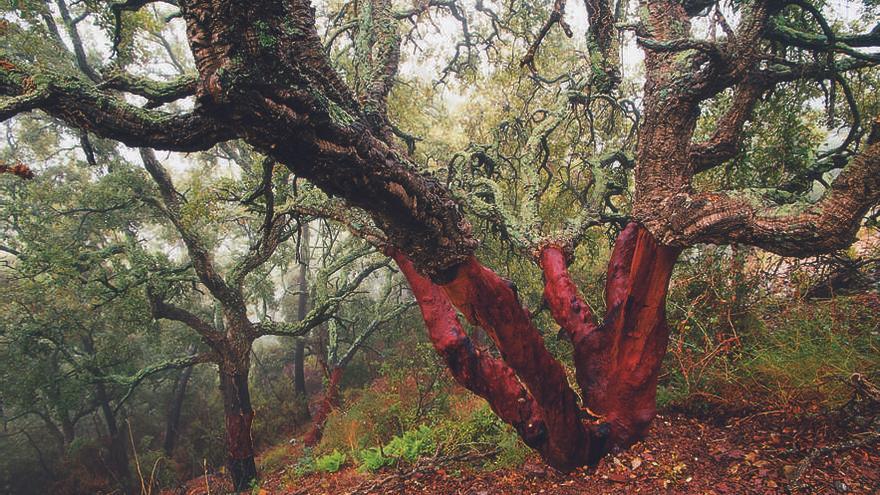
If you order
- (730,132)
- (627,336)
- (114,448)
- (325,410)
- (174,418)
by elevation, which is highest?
(730,132)

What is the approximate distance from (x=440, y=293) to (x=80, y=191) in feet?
33.1

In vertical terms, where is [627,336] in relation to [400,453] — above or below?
above

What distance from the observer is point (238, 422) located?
287 inches

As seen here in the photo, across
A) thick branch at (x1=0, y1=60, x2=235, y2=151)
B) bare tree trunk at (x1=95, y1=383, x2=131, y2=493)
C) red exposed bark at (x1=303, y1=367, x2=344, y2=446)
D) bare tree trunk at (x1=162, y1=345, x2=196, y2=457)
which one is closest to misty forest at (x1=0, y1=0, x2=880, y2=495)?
Answer: thick branch at (x1=0, y1=60, x2=235, y2=151)

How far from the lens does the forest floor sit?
244cm

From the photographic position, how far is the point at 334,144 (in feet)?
6.36

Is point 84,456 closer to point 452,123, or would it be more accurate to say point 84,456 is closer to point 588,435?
point 452,123

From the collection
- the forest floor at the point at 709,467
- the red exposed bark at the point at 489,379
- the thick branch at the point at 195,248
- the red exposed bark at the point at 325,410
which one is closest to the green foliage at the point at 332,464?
the forest floor at the point at 709,467

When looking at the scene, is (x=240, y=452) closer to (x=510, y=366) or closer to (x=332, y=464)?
(x=332, y=464)

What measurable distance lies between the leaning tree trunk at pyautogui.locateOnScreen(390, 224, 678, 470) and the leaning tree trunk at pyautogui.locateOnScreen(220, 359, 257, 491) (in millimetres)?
5582

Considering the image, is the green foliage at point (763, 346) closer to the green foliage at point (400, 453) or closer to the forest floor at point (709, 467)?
the forest floor at point (709, 467)

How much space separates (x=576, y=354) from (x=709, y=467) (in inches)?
47.3

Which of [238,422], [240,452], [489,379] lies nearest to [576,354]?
[489,379]

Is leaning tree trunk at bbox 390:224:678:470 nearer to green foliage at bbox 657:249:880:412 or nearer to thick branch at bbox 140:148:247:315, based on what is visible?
green foliage at bbox 657:249:880:412
